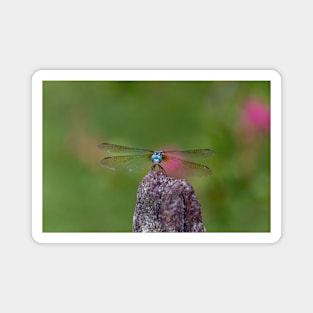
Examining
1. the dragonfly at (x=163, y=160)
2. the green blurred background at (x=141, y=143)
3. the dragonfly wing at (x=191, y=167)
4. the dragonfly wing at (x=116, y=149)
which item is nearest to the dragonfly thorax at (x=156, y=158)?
the dragonfly at (x=163, y=160)

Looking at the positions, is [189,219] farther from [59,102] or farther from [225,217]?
[59,102]

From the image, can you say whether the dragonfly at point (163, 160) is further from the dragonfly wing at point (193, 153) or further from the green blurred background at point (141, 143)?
the green blurred background at point (141, 143)

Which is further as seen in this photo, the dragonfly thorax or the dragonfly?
the dragonfly

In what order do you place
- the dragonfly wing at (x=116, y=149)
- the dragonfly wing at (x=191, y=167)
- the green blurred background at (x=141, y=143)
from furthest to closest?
the green blurred background at (x=141, y=143), the dragonfly wing at (x=116, y=149), the dragonfly wing at (x=191, y=167)

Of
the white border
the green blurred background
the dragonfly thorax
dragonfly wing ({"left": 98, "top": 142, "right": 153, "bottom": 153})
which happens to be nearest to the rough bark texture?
the dragonfly thorax

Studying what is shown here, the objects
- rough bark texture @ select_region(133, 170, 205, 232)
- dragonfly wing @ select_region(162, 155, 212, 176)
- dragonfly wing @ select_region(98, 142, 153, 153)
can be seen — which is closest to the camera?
rough bark texture @ select_region(133, 170, 205, 232)

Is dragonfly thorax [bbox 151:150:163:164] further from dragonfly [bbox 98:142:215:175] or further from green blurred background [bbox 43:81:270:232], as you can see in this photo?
green blurred background [bbox 43:81:270:232]
